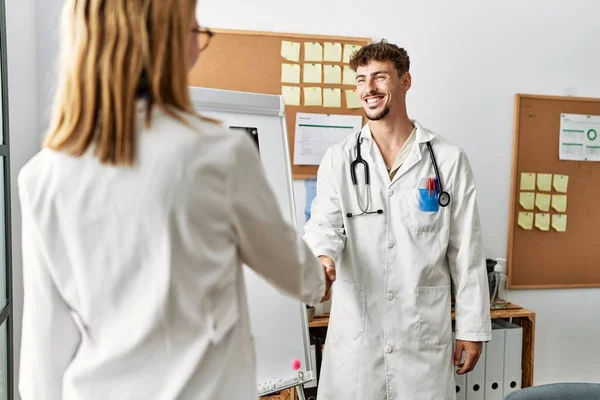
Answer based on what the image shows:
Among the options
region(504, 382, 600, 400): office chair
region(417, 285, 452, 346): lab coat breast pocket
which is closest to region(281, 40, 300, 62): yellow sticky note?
region(417, 285, 452, 346): lab coat breast pocket

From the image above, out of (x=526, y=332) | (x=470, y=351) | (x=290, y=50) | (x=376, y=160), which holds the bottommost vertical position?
(x=526, y=332)

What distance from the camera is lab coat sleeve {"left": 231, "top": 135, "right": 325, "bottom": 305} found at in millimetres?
865

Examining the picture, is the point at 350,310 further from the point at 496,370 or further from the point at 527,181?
the point at 527,181

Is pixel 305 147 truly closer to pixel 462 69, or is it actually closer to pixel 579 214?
pixel 462 69

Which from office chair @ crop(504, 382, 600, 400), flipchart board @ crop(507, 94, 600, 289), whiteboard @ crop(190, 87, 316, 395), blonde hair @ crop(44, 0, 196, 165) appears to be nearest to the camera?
blonde hair @ crop(44, 0, 196, 165)

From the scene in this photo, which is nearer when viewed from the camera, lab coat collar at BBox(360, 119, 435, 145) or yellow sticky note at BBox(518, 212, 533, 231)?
lab coat collar at BBox(360, 119, 435, 145)

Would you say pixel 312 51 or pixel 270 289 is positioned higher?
pixel 312 51

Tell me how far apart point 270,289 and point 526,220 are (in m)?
1.68

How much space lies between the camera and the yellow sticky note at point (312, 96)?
2.72 m

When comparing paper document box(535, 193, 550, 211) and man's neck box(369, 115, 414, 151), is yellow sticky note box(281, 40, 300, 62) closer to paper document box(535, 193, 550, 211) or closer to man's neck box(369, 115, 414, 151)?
man's neck box(369, 115, 414, 151)

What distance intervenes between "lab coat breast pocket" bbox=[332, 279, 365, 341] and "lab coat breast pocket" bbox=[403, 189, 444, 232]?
0.93 feet

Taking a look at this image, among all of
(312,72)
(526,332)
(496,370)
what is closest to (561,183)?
(526,332)

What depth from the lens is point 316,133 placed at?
2750 mm

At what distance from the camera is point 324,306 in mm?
2572
